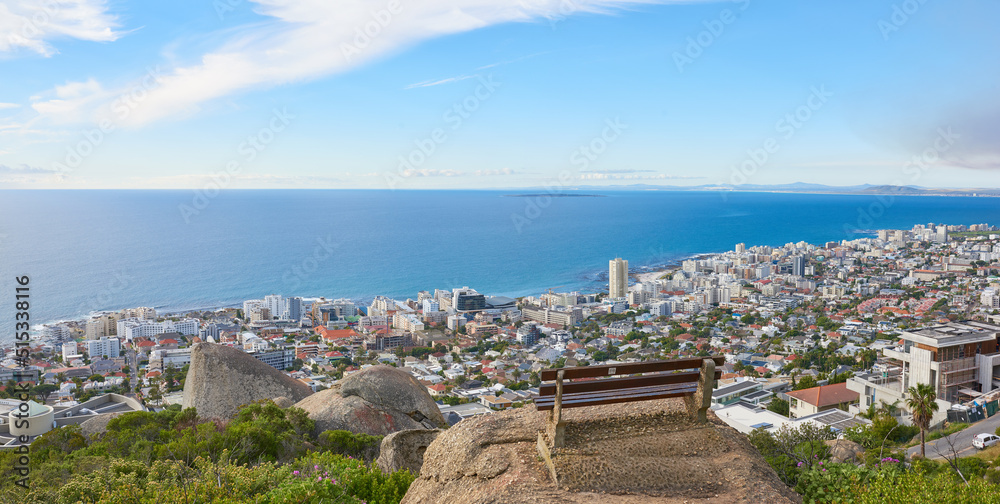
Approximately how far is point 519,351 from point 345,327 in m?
13.6

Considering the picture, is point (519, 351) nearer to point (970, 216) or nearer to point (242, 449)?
point (242, 449)

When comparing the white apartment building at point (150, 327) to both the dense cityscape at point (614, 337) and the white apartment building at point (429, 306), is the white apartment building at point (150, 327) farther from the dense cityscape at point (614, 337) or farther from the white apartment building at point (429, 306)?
the white apartment building at point (429, 306)

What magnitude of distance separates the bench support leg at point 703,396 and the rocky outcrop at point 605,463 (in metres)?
0.06

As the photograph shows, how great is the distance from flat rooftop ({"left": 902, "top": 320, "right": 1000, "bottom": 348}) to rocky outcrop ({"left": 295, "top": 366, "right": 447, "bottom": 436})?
49.0 feet

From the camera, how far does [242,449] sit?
7742 mm

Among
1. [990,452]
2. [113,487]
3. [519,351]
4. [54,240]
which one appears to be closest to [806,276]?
[519,351]

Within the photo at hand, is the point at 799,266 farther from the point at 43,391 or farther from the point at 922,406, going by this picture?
the point at 43,391

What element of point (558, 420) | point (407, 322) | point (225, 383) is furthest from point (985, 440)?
point (407, 322)

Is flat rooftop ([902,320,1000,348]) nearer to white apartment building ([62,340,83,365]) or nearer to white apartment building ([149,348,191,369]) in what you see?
white apartment building ([149,348,191,369])

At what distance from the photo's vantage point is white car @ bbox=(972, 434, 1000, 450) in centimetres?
1284

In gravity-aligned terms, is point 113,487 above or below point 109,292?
above

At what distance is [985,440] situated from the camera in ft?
42.6

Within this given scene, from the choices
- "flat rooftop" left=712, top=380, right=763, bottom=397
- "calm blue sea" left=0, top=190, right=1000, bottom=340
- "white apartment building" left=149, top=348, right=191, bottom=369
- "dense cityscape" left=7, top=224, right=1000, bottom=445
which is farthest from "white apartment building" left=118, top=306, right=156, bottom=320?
"flat rooftop" left=712, top=380, right=763, bottom=397

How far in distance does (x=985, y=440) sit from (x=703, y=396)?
12979mm
